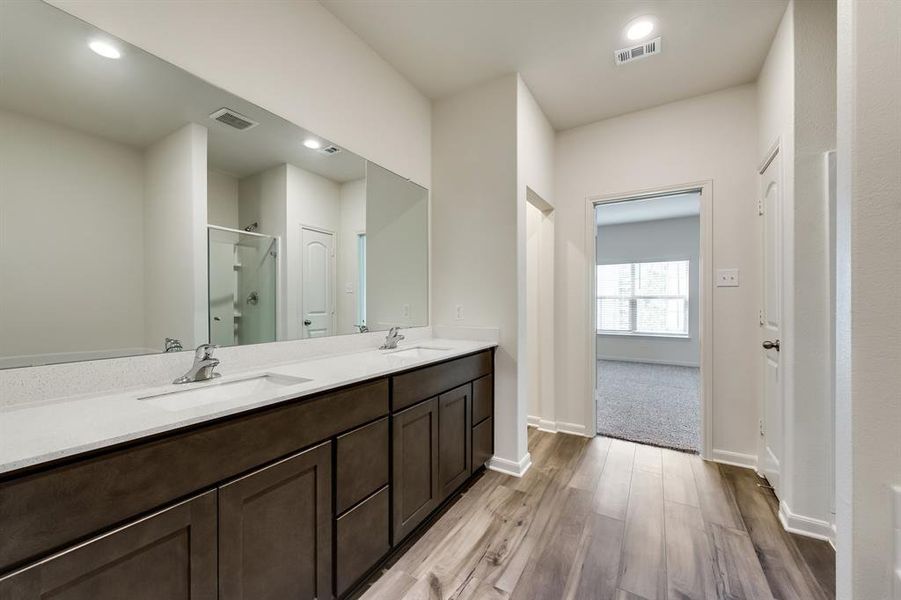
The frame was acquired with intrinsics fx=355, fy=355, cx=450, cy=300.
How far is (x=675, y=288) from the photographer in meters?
6.17

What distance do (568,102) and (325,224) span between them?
6.93 ft

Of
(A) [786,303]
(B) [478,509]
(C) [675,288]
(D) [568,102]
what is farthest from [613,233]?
(B) [478,509]

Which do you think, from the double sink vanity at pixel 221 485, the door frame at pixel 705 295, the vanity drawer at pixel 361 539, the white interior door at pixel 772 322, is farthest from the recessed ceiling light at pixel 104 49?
the door frame at pixel 705 295

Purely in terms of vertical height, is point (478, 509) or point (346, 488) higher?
point (346, 488)

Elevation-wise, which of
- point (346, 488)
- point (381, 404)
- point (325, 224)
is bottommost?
point (346, 488)

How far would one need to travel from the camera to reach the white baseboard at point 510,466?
2.37 m

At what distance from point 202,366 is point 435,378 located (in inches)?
38.7

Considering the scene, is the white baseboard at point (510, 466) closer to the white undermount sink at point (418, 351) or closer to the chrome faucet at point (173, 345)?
the white undermount sink at point (418, 351)

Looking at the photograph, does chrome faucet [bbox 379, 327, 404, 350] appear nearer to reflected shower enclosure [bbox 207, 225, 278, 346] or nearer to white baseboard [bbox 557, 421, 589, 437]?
reflected shower enclosure [bbox 207, 225, 278, 346]

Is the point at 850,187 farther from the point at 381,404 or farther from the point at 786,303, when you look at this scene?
the point at 381,404

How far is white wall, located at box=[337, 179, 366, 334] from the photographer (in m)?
2.04

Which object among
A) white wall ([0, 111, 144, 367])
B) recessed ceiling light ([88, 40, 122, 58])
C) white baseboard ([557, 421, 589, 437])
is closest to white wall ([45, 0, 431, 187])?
recessed ceiling light ([88, 40, 122, 58])

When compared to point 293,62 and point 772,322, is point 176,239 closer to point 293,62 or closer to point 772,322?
point 293,62

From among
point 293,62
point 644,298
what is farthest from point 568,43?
point 644,298
